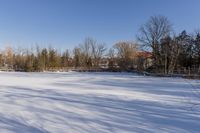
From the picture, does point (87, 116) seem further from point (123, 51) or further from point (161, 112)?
point (123, 51)

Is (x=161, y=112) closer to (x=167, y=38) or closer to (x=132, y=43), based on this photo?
(x=167, y=38)

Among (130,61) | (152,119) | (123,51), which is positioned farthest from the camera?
(123,51)

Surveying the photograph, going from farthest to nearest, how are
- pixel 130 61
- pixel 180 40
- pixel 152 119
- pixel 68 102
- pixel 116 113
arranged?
pixel 130 61, pixel 180 40, pixel 68 102, pixel 116 113, pixel 152 119

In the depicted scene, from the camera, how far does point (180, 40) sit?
180 ft

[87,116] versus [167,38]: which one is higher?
[167,38]

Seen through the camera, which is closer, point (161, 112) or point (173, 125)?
point (173, 125)

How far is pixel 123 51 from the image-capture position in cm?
9250

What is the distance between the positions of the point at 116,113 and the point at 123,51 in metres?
83.3

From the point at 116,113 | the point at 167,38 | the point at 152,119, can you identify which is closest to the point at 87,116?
the point at 116,113

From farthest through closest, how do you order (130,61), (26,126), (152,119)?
(130,61)
(152,119)
(26,126)

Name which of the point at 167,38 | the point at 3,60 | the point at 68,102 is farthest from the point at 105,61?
the point at 68,102

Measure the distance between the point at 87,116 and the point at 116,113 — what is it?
1.10 m

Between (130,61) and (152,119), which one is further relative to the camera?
(130,61)

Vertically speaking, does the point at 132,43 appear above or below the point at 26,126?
above
